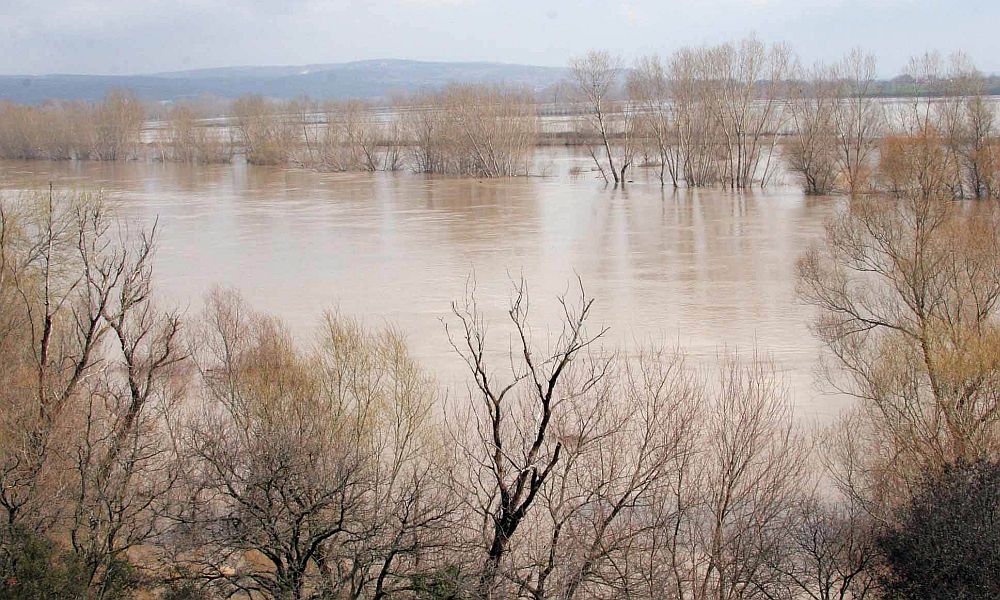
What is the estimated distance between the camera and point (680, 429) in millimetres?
8445

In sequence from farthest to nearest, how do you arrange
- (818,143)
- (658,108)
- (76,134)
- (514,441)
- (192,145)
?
(76,134), (192,145), (658,108), (818,143), (514,441)

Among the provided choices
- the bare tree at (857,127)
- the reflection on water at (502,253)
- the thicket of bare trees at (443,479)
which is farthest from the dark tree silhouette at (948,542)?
the bare tree at (857,127)

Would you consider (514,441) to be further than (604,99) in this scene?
No

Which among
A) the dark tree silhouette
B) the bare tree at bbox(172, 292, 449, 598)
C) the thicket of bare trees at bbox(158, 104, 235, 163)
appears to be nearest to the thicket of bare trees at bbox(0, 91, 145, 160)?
the thicket of bare trees at bbox(158, 104, 235, 163)

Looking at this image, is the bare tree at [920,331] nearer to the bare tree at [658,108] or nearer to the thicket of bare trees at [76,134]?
the bare tree at [658,108]

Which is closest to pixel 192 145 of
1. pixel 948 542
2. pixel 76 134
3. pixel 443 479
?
pixel 76 134

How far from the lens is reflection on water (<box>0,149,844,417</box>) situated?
1556 centimetres

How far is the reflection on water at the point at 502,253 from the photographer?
15.6 metres

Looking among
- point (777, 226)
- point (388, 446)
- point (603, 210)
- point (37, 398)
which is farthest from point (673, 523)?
point (603, 210)

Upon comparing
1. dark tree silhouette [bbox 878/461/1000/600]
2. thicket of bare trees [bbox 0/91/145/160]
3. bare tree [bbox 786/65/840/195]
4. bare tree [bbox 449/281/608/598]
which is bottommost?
dark tree silhouette [bbox 878/461/1000/600]

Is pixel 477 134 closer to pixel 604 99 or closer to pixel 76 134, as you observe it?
pixel 604 99

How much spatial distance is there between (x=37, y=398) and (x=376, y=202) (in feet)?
79.3

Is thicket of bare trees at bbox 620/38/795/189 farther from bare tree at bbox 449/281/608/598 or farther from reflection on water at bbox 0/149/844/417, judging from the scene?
bare tree at bbox 449/281/608/598

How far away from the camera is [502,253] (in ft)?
72.5
